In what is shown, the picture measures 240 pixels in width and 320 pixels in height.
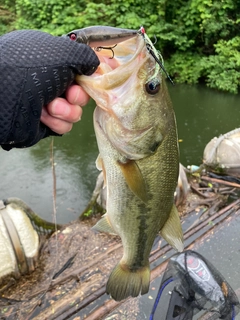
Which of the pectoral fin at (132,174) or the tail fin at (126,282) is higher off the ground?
the pectoral fin at (132,174)

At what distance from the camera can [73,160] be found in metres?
8.26

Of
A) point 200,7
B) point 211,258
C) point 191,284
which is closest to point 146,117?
point 191,284

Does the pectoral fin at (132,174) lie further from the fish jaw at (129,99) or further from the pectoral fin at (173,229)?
the pectoral fin at (173,229)

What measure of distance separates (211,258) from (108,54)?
2.93 meters

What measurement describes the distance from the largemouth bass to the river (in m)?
3.95

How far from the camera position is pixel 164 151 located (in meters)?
1.71

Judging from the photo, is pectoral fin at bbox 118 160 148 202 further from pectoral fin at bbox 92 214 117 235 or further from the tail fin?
the tail fin

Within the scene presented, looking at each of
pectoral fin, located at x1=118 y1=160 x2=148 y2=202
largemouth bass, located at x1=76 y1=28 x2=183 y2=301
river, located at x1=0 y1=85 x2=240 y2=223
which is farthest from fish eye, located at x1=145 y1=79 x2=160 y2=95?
river, located at x1=0 y1=85 x2=240 y2=223

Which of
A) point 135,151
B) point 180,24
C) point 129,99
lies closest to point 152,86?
point 129,99

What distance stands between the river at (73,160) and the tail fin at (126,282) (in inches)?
154

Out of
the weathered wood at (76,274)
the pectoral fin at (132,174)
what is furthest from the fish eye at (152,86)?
the weathered wood at (76,274)

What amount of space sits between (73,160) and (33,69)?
271 inches

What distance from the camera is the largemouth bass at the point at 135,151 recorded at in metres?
1.53

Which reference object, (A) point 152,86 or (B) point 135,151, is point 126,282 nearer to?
(B) point 135,151
